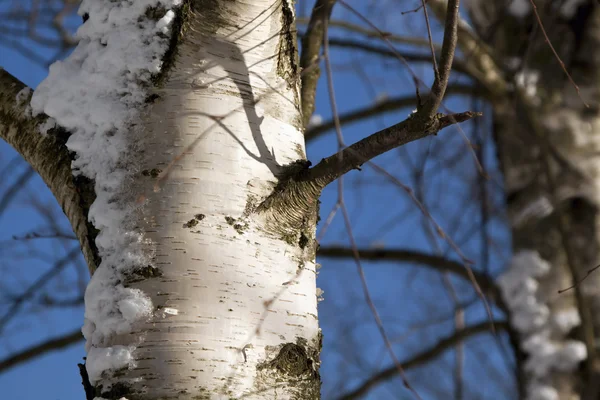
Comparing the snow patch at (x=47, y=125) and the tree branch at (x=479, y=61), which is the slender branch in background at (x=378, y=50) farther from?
the snow patch at (x=47, y=125)

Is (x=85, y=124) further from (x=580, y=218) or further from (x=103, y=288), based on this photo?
(x=580, y=218)

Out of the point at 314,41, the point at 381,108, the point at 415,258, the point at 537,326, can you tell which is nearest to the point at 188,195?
the point at 314,41

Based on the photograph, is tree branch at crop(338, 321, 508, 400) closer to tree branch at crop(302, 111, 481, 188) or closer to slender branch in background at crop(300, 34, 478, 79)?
slender branch in background at crop(300, 34, 478, 79)

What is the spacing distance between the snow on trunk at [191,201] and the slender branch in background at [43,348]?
2090 millimetres

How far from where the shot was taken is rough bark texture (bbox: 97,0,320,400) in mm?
878

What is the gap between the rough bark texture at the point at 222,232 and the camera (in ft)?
2.88

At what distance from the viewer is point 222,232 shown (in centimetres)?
94

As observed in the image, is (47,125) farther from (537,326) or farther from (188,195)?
(537,326)

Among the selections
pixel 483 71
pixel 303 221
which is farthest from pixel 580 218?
pixel 303 221

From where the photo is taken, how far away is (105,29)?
1.09 metres

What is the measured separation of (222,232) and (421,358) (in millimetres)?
2733

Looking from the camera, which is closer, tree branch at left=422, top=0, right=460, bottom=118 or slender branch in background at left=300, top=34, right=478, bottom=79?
tree branch at left=422, top=0, right=460, bottom=118

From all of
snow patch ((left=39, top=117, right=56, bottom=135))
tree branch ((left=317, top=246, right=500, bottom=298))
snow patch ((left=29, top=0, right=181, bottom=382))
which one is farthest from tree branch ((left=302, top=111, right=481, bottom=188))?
tree branch ((left=317, top=246, right=500, bottom=298))

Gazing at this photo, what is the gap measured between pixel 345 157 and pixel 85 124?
0.47 meters
